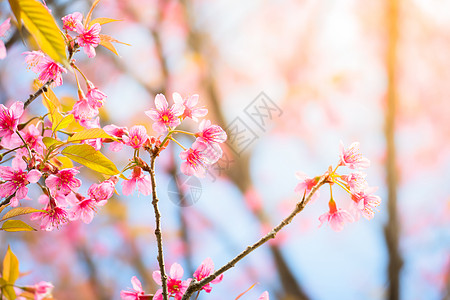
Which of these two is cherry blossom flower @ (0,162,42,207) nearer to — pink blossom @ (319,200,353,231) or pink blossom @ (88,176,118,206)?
pink blossom @ (88,176,118,206)

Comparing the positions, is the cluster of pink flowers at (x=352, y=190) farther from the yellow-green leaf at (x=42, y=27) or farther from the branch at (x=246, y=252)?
the yellow-green leaf at (x=42, y=27)

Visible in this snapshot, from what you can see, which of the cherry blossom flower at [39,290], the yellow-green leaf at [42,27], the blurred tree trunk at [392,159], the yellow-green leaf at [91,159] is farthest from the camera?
the blurred tree trunk at [392,159]

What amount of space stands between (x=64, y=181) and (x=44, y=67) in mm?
169

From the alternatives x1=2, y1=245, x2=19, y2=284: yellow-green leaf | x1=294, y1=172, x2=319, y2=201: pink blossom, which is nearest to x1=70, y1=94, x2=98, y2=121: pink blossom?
x1=2, y1=245, x2=19, y2=284: yellow-green leaf

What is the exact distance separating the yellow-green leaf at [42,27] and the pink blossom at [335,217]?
1.34 feet

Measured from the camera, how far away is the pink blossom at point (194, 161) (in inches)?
22.0

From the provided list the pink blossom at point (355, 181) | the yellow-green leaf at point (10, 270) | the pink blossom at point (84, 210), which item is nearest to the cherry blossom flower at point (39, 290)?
the yellow-green leaf at point (10, 270)

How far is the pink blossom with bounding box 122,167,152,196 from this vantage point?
21.7 inches

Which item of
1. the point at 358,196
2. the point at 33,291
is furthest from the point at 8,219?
the point at 358,196

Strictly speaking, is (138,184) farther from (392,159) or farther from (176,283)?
(392,159)

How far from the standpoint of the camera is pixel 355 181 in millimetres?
530

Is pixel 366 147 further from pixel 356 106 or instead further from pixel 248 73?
pixel 248 73

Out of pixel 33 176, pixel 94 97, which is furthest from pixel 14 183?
pixel 94 97

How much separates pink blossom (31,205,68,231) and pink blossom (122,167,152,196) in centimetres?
9
